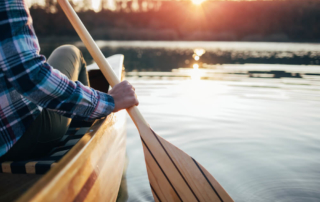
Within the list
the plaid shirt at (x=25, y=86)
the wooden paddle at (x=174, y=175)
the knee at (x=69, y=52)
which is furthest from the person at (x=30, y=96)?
the knee at (x=69, y=52)

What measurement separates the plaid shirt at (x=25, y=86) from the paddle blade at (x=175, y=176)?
0.42 m

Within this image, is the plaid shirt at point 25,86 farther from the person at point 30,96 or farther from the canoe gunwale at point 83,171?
the canoe gunwale at point 83,171

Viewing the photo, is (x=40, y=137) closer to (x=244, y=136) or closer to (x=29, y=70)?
(x=29, y=70)

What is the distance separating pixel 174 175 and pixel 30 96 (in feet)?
2.44

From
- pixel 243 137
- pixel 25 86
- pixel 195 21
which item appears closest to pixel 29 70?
pixel 25 86

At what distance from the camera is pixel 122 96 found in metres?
1.14

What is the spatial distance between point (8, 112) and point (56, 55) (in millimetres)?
647

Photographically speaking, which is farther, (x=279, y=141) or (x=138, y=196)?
(x=279, y=141)

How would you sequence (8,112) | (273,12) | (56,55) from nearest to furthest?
1. (8,112)
2. (56,55)
3. (273,12)

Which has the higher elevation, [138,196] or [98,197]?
[98,197]

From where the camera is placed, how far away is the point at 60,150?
110 cm

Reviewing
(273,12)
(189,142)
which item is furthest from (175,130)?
(273,12)

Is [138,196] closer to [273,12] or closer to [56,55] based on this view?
[56,55]

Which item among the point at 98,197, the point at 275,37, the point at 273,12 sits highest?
the point at 273,12
